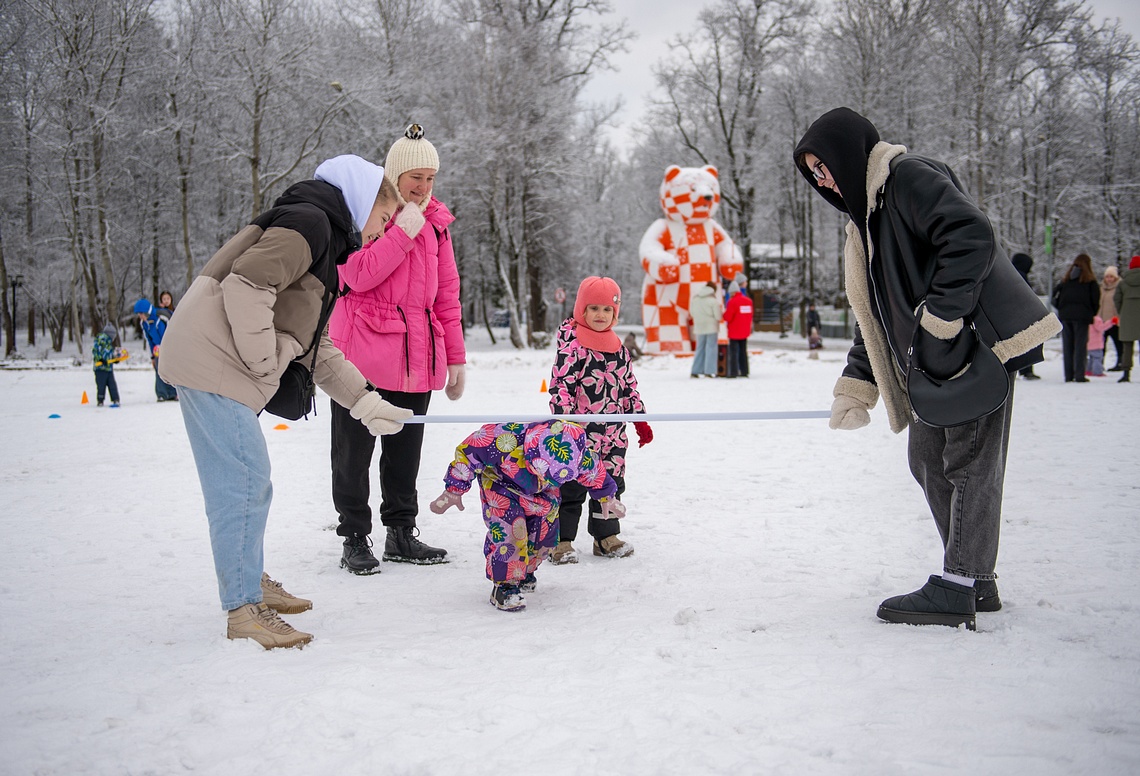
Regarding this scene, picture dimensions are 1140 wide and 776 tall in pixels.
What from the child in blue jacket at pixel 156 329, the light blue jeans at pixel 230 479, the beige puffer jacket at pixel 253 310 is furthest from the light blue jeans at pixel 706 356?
→ the light blue jeans at pixel 230 479

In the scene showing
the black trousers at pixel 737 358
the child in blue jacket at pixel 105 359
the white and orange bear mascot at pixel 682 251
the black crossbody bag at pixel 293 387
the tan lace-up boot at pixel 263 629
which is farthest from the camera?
the white and orange bear mascot at pixel 682 251

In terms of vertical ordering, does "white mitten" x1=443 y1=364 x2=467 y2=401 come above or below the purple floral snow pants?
above

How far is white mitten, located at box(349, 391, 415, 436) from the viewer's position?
368 cm

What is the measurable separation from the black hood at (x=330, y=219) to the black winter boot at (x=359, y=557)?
1.42 meters

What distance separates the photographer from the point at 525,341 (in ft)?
93.2

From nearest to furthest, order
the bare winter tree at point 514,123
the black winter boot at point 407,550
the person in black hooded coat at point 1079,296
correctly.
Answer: the black winter boot at point 407,550 → the person in black hooded coat at point 1079,296 → the bare winter tree at point 514,123

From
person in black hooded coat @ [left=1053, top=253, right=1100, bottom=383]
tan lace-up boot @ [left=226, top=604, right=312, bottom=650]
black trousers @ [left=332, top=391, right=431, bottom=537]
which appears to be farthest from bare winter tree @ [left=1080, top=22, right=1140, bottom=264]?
tan lace-up boot @ [left=226, top=604, right=312, bottom=650]

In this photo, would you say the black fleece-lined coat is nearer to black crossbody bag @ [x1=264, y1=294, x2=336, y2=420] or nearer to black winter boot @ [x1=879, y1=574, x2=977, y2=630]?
black winter boot @ [x1=879, y1=574, x2=977, y2=630]

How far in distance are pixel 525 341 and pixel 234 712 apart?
25.9 meters

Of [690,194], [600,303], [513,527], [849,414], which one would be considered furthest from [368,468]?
[690,194]

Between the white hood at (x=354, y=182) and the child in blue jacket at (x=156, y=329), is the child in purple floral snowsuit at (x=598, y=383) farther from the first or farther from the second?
the child in blue jacket at (x=156, y=329)

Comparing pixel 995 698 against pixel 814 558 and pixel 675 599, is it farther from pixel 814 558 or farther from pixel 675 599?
pixel 814 558

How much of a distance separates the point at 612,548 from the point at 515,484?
1.05m

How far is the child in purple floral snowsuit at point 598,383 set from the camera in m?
4.54
